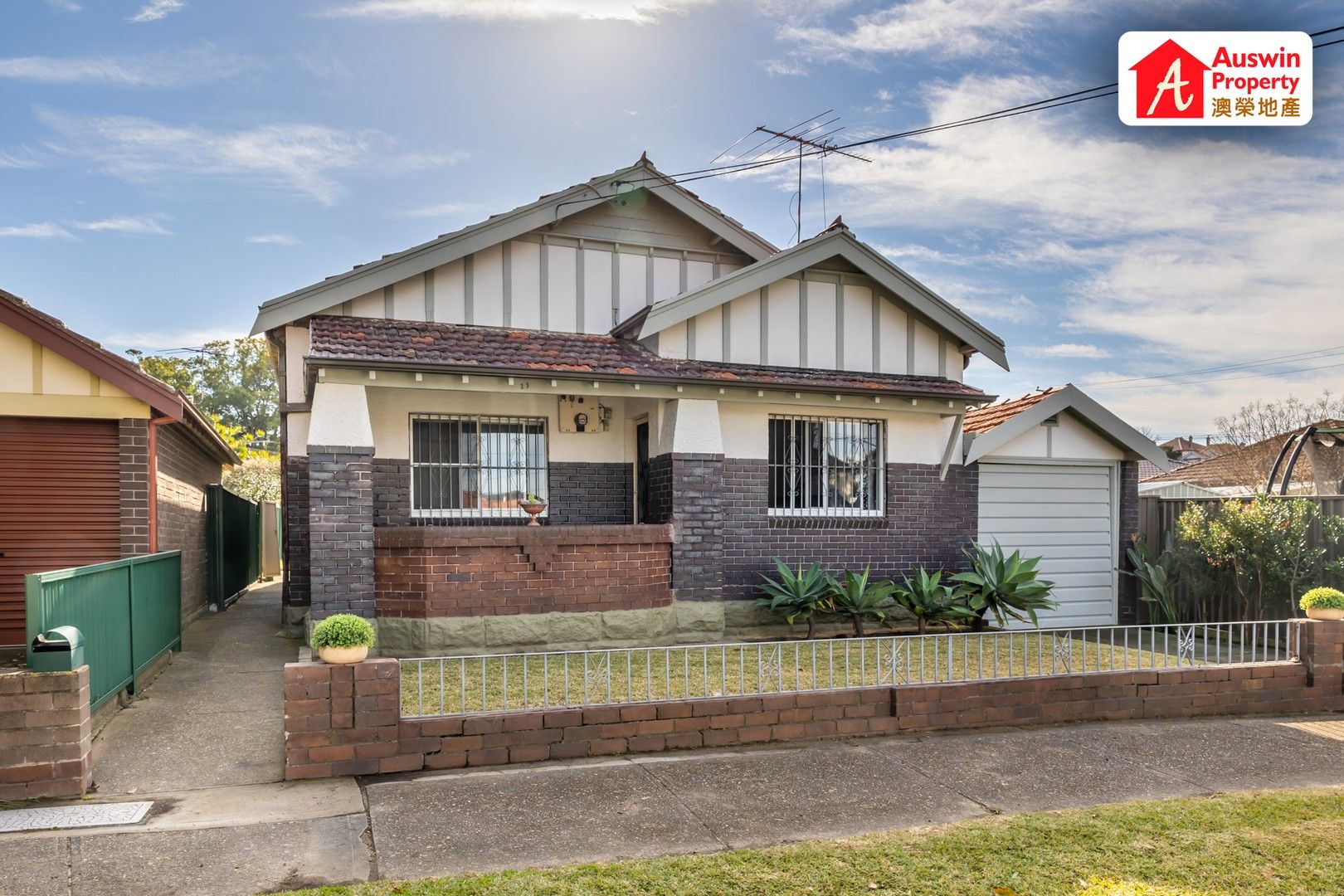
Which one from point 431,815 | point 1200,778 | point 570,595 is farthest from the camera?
point 570,595

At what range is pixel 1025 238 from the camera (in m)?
17.1

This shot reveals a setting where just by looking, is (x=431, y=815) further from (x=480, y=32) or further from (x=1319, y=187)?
(x=1319, y=187)

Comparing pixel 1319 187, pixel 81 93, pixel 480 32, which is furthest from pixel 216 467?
pixel 1319 187

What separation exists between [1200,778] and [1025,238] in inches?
501

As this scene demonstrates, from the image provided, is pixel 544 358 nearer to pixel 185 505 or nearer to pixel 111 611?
pixel 111 611

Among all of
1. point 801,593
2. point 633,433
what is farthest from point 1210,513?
point 633,433

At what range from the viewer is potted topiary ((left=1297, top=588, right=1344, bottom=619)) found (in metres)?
8.39

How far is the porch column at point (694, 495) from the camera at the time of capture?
36.0 ft

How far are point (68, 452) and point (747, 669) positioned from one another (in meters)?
6.92

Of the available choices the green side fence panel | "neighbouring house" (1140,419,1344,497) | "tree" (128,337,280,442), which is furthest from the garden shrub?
"tree" (128,337,280,442)

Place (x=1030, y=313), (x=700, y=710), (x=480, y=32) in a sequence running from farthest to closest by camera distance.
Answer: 1. (x=1030, y=313)
2. (x=480, y=32)
3. (x=700, y=710)

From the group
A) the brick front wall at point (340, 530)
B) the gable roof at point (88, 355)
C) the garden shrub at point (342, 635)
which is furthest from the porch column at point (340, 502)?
the garden shrub at point (342, 635)

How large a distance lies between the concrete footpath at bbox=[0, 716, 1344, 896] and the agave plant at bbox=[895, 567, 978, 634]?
12.3 ft

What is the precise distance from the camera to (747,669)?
29.1ft
